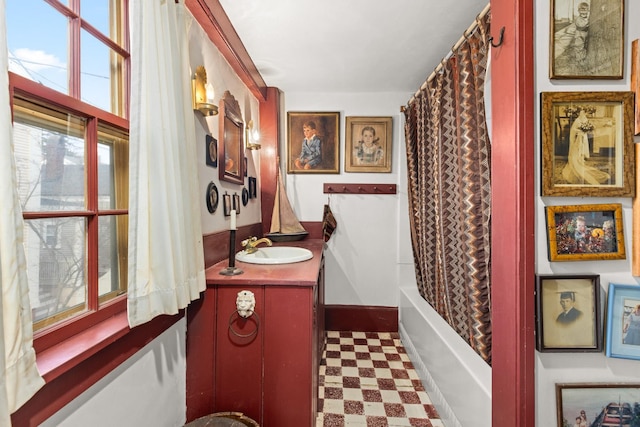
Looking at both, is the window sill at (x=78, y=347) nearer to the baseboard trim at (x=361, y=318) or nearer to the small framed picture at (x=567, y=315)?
the small framed picture at (x=567, y=315)

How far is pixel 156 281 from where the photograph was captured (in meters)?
0.94

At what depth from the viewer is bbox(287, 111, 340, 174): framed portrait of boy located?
273cm

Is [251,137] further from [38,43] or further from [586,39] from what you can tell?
[586,39]

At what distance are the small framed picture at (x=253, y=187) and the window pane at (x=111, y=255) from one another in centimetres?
139

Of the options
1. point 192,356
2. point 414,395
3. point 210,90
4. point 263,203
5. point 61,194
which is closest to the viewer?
point 61,194

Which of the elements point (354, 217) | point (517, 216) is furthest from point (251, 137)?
point (517, 216)

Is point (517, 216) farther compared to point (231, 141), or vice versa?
point (231, 141)

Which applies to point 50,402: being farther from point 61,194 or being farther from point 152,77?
point 152,77

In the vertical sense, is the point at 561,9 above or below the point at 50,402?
above

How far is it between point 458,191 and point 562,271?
0.76 metres

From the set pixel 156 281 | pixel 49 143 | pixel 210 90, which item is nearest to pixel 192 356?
pixel 156 281

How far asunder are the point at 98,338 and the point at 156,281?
21cm

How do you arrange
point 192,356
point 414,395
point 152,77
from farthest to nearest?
point 414,395, point 192,356, point 152,77

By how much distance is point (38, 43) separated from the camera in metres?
0.73
